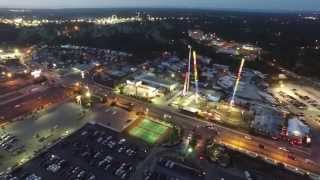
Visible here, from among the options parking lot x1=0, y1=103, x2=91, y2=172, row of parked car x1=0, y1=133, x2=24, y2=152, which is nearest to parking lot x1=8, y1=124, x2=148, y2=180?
parking lot x1=0, y1=103, x2=91, y2=172

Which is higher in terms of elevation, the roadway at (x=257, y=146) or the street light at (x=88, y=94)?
the street light at (x=88, y=94)

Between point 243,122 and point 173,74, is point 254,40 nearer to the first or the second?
point 173,74

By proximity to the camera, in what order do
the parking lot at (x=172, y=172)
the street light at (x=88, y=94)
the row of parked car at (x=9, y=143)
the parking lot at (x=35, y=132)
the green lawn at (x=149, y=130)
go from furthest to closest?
the street light at (x=88, y=94), the green lawn at (x=149, y=130), the row of parked car at (x=9, y=143), the parking lot at (x=35, y=132), the parking lot at (x=172, y=172)

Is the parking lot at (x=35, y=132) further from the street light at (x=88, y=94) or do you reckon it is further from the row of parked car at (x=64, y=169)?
the street light at (x=88, y=94)

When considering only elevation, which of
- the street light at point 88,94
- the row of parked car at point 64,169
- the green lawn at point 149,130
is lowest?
the row of parked car at point 64,169

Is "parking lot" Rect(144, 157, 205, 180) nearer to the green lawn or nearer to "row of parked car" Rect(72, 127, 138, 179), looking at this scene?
"row of parked car" Rect(72, 127, 138, 179)

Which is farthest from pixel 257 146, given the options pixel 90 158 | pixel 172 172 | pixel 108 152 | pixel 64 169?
pixel 64 169

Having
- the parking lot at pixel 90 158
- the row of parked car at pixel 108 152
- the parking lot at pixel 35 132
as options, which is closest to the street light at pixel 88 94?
the parking lot at pixel 35 132

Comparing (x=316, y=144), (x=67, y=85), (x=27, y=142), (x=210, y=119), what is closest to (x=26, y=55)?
(x=67, y=85)
